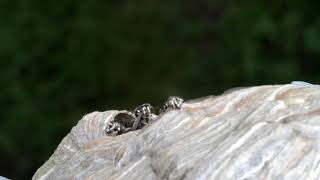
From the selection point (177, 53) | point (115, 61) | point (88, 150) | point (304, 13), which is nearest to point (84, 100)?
point (115, 61)

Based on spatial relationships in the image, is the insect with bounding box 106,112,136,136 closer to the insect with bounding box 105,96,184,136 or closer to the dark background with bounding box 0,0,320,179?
the insect with bounding box 105,96,184,136

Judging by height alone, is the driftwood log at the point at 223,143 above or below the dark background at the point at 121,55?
above

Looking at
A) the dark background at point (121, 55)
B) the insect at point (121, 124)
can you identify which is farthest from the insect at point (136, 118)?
the dark background at point (121, 55)

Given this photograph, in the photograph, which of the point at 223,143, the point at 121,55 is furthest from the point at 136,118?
the point at 121,55

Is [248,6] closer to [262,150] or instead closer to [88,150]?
[88,150]

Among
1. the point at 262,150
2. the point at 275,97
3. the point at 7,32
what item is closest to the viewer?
the point at 262,150

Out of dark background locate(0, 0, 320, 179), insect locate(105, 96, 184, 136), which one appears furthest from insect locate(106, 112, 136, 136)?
dark background locate(0, 0, 320, 179)

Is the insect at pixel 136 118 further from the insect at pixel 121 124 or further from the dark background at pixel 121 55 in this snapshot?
the dark background at pixel 121 55
